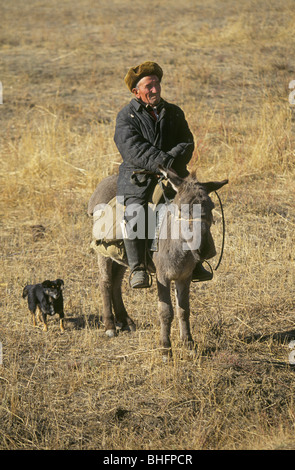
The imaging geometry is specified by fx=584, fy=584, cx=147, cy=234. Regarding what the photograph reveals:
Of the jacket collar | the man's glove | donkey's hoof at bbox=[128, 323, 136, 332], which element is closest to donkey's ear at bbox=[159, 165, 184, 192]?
the man's glove

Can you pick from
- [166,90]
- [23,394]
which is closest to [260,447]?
[23,394]

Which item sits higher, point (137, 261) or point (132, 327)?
point (137, 261)

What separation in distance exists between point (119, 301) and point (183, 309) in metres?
1.10

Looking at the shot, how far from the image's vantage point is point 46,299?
22.4 feet

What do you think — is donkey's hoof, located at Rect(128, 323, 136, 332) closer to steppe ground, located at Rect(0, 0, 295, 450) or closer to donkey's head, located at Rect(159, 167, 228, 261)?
steppe ground, located at Rect(0, 0, 295, 450)

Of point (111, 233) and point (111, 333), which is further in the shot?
point (111, 333)

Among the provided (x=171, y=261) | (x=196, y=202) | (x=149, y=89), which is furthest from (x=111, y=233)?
(x=149, y=89)

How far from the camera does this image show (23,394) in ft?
18.9

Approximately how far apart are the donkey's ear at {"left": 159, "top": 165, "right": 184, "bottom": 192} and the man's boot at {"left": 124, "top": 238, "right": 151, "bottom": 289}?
2.66 ft

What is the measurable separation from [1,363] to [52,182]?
554 cm

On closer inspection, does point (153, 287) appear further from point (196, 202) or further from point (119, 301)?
point (196, 202)

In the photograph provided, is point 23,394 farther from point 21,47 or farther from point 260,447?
point 21,47

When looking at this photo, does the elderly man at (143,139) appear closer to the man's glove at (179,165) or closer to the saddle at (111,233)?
the man's glove at (179,165)
